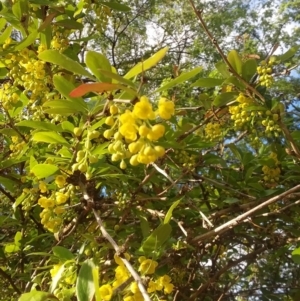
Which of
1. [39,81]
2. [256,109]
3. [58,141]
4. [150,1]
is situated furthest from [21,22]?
[150,1]

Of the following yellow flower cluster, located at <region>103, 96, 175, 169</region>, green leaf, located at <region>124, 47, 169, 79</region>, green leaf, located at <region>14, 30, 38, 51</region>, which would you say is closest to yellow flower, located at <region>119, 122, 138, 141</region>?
yellow flower cluster, located at <region>103, 96, 175, 169</region>

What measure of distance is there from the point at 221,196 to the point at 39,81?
0.92 m

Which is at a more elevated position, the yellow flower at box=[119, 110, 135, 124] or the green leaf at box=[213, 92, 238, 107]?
the green leaf at box=[213, 92, 238, 107]

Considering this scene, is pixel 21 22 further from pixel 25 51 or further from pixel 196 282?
pixel 196 282

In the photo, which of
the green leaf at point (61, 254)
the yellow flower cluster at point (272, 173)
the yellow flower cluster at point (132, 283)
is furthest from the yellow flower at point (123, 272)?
the yellow flower cluster at point (272, 173)

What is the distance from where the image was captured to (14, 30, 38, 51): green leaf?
1693 mm

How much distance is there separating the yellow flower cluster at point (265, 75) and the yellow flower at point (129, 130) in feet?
3.09

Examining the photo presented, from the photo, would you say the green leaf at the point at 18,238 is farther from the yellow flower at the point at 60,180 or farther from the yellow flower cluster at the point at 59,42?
the yellow flower cluster at the point at 59,42

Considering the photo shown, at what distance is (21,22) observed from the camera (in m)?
1.85

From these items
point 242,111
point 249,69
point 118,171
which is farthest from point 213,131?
point 118,171

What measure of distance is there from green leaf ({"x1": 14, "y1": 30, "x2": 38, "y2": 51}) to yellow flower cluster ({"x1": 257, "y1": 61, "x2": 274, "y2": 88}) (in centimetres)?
79

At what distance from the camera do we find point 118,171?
168 centimetres

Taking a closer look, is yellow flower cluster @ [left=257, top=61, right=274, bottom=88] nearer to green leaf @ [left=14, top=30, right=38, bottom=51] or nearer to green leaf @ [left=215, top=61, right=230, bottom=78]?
green leaf @ [left=215, top=61, right=230, bottom=78]

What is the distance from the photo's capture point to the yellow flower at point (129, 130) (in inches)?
38.7
